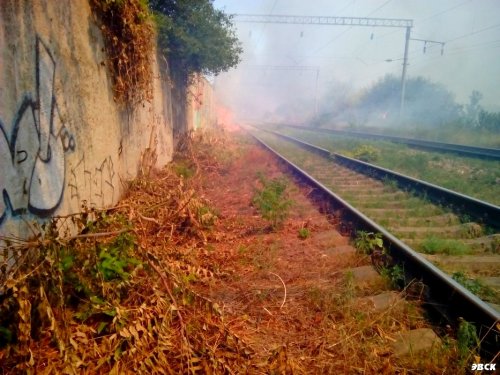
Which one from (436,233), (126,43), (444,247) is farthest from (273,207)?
(126,43)

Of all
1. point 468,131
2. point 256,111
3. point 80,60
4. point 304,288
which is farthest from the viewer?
point 256,111

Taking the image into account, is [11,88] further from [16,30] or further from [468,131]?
[468,131]

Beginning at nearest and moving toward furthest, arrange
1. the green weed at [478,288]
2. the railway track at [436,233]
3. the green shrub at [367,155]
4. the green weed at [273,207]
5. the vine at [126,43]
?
the railway track at [436,233], the green weed at [478,288], the vine at [126,43], the green weed at [273,207], the green shrub at [367,155]

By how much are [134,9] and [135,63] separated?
880 millimetres

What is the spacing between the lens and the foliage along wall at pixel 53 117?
3.15 m

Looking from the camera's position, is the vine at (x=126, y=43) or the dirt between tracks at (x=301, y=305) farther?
the vine at (x=126, y=43)

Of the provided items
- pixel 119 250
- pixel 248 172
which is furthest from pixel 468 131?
pixel 119 250

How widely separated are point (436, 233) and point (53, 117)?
5.88 metres

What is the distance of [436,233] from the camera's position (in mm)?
6277

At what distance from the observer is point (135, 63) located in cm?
671

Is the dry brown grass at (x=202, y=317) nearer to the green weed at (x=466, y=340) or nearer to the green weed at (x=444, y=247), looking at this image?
the green weed at (x=466, y=340)

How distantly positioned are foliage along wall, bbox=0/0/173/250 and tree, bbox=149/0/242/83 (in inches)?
205

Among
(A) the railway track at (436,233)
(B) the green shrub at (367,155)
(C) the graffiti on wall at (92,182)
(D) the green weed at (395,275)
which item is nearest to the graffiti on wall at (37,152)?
(C) the graffiti on wall at (92,182)

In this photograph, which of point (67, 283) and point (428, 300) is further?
point (428, 300)
